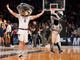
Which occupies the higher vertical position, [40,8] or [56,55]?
[40,8]

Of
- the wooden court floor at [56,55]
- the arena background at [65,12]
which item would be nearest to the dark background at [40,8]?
the arena background at [65,12]

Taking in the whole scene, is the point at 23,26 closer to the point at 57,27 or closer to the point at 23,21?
the point at 23,21

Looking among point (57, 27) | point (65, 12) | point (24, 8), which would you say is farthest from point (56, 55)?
point (24, 8)

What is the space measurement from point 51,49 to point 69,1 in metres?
0.75

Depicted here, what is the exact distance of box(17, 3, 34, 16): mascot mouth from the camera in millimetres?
3164

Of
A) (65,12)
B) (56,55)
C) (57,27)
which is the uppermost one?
(65,12)

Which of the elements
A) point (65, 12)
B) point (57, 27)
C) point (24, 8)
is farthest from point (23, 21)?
point (65, 12)

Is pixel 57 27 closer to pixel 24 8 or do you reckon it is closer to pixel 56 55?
pixel 56 55

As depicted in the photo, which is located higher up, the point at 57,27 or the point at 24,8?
the point at 24,8

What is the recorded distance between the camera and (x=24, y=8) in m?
3.20

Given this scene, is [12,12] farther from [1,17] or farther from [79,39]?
[79,39]

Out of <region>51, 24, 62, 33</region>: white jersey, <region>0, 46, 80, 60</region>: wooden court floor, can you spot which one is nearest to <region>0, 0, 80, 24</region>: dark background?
<region>51, 24, 62, 33</region>: white jersey

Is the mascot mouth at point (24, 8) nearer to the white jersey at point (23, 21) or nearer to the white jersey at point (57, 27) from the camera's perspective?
the white jersey at point (23, 21)

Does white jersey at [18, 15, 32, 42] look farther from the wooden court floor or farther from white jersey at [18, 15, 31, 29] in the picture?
the wooden court floor
